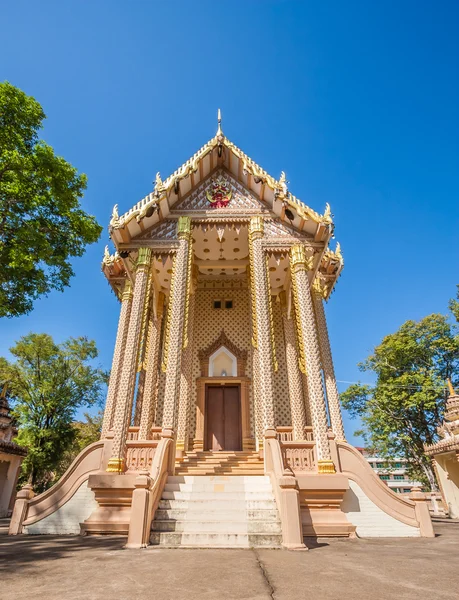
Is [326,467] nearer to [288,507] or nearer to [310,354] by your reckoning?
[288,507]

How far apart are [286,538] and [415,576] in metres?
2.08

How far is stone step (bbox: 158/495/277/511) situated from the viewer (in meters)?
6.09

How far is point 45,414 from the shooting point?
767 inches

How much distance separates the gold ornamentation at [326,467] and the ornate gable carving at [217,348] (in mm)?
5465

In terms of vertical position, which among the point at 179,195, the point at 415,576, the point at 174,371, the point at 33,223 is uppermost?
the point at 179,195

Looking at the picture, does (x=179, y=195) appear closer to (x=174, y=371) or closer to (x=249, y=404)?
(x=174, y=371)

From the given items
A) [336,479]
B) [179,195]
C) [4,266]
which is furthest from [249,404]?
[4,266]

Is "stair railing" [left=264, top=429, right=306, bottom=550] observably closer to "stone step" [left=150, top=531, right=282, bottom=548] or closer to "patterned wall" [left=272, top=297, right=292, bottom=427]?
"stone step" [left=150, top=531, right=282, bottom=548]

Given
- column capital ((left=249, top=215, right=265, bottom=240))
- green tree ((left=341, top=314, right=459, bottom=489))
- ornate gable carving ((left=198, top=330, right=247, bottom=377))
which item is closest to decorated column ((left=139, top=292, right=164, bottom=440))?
ornate gable carving ((left=198, top=330, right=247, bottom=377))

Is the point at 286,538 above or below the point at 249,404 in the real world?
below

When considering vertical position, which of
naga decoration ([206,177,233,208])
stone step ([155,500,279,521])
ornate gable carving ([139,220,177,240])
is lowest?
stone step ([155,500,279,521])

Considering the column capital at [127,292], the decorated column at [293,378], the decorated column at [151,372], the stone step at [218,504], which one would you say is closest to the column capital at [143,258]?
the column capital at [127,292]

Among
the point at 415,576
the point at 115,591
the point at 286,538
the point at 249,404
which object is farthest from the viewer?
the point at 249,404

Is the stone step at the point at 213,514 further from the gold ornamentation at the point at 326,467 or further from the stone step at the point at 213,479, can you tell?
the gold ornamentation at the point at 326,467
